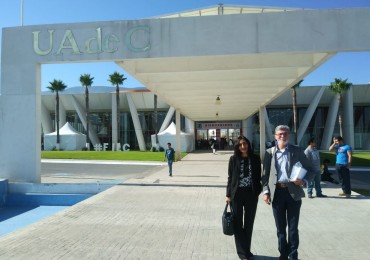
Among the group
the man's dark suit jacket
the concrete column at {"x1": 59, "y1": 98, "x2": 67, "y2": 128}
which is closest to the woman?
the man's dark suit jacket

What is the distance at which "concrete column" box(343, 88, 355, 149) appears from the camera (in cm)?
3994

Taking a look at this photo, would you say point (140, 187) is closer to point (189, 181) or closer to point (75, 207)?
point (189, 181)

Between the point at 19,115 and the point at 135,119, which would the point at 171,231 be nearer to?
the point at 19,115

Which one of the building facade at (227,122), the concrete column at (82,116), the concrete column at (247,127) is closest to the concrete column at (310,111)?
the building facade at (227,122)

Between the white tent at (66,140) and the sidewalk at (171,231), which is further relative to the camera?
the white tent at (66,140)

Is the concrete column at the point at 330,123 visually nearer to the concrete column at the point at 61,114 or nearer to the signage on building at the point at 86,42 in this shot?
the concrete column at the point at 61,114

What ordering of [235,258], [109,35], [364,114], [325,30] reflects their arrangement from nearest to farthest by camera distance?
1. [235,258]
2. [325,30]
3. [109,35]
4. [364,114]

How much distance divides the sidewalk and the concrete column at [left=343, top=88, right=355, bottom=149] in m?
34.0

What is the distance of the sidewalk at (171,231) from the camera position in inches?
195

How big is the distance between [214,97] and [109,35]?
9906 millimetres

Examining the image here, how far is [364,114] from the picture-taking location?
4478 cm

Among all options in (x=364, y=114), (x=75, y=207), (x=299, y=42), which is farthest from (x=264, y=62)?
(x=364, y=114)

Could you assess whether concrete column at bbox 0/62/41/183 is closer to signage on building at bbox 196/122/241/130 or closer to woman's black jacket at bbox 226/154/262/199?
woman's black jacket at bbox 226/154/262/199

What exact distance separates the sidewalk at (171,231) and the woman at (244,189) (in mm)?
346
